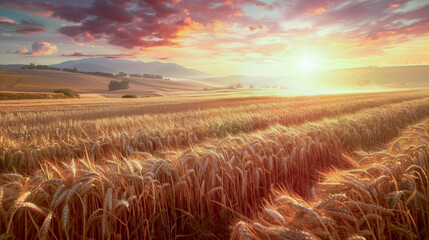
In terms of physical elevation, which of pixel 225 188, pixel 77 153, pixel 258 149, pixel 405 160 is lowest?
pixel 77 153

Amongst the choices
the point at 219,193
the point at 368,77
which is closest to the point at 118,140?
the point at 219,193

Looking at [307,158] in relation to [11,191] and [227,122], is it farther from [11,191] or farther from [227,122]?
[11,191]

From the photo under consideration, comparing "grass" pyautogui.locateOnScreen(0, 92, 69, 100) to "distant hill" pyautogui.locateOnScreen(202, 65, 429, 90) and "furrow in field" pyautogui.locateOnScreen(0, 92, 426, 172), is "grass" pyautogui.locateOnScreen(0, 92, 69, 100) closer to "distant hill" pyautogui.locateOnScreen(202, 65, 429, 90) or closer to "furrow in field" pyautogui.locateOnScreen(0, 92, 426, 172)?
"furrow in field" pyautogui.locateOnScreen(0, 92, 426, 172)

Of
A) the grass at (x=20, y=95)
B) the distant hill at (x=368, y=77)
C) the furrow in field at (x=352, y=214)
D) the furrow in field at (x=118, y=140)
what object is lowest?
the grass at (x=20, y=95)

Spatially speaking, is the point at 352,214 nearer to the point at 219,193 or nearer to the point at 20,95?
the point at 219,193

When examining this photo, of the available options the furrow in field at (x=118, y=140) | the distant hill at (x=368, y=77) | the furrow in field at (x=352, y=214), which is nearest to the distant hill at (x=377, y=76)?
the distant hill at (x=368, y=77)

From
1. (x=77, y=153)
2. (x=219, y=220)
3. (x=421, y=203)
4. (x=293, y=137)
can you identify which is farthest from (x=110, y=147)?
(x=421, y=203)

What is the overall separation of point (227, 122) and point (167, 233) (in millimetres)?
3841

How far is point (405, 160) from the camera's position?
1.80m

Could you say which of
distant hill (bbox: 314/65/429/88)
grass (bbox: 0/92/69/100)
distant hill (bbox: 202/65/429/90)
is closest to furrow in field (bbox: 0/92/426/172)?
grass (bbox: 0/92/69/100)

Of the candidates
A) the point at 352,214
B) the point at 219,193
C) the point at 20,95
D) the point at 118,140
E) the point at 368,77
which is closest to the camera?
the point at 352,214

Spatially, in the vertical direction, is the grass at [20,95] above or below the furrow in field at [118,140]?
below

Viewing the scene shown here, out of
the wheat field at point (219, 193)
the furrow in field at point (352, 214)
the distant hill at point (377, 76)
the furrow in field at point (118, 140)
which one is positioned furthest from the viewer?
the distant hill at point (377, 76)

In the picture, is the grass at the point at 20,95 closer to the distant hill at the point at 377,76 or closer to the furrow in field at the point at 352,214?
the furrow in field at the point at 352,214
